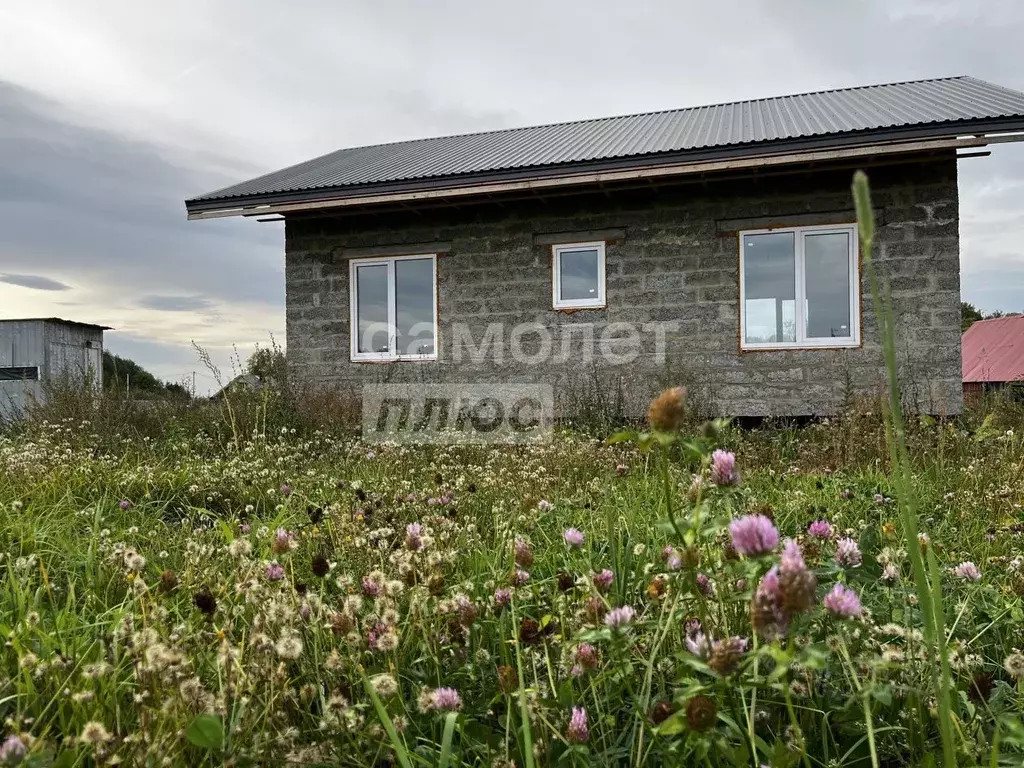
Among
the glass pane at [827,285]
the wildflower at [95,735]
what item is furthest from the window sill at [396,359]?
the wildflower at [95,735]

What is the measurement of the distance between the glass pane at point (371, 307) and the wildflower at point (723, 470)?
9992 mm

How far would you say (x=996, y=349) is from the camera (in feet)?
97.0

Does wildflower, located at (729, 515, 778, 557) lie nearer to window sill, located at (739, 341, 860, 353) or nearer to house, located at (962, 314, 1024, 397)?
window sill, located at (739, 341, 860, 353)

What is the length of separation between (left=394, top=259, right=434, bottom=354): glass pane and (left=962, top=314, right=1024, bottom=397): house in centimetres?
2333

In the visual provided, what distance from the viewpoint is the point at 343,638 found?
1568 mm

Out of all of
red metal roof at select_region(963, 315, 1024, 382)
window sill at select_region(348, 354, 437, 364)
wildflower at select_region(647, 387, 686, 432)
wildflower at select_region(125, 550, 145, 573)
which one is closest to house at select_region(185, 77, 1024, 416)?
window sill at select_region(348, 354, 437, 364)

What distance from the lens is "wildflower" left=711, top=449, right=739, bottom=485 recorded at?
1189mm

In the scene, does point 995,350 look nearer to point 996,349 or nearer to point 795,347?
point 996,349

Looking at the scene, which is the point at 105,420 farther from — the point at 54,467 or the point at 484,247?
the point at 484,247

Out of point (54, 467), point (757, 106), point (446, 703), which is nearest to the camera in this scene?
point (446, 703)

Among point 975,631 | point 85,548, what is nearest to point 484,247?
point 85,548

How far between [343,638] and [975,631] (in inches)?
71.6

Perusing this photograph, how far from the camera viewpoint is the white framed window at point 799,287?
910 centimetres

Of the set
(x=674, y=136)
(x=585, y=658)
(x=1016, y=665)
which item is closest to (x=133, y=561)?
(x=585, y=658)
